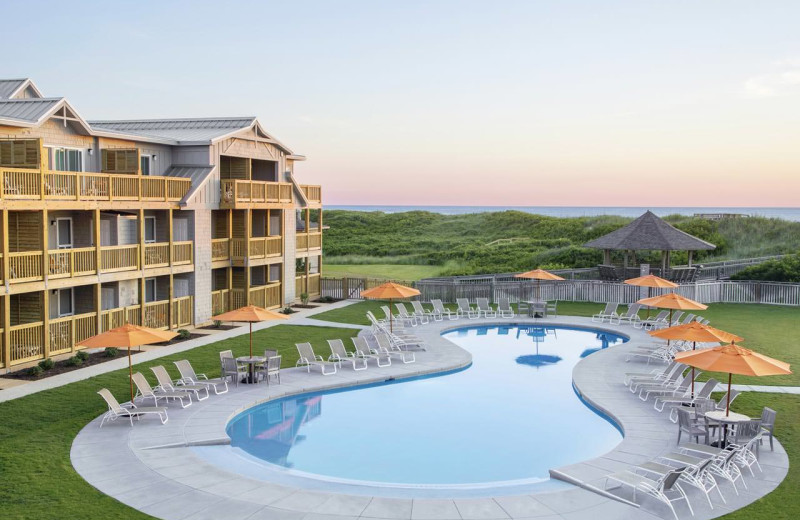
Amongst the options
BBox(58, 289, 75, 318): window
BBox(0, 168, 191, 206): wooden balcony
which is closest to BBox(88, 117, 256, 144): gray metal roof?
BBox(0, 168, 191, 206): wooden balcony

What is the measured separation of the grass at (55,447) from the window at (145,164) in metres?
8.68

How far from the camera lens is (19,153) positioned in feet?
71.2

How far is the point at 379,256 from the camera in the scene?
Answer: 8100 centimetres

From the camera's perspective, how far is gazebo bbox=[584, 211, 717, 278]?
120 ft

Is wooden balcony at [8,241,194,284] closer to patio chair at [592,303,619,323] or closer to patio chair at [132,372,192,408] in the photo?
patio chair at [132,372,192,408]

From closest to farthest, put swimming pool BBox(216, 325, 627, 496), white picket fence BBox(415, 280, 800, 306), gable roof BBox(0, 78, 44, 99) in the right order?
swimming pool BBox(216, 325, 627, 496)
gable roof BBox(0, 78, 44, 99)
white picket fence BBox(415, 280, 800, 306)

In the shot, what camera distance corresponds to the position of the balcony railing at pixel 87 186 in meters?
20.5

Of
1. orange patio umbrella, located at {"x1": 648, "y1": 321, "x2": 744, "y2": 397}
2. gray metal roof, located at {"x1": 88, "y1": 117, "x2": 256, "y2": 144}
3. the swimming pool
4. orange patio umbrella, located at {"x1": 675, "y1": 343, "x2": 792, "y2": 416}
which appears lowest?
the swimming pool

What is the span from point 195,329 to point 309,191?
42.5ft

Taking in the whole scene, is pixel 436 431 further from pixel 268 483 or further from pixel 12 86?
pixel 12 86

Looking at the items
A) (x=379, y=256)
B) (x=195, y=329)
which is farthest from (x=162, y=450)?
(x=379, y=256)

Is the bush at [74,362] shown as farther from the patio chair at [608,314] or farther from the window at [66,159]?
the patio chair at [608,314]

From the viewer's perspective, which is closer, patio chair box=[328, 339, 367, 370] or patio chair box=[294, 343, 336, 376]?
patio chair box=[294, 343, 336, 376]

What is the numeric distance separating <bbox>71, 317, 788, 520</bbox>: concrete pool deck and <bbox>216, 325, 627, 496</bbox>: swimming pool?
77cm
